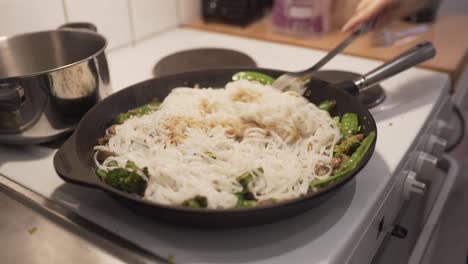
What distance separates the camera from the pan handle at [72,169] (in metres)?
0.58

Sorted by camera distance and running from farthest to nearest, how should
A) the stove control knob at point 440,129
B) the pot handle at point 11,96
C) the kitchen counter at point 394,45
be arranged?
the kitchen counter at point 394,45
the stove control knob at point 440,129
the pot handle at point 11,96

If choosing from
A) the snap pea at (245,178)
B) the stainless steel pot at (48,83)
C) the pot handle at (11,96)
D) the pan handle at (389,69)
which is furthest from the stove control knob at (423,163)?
the pot handle at (11,96)

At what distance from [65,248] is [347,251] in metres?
0.40

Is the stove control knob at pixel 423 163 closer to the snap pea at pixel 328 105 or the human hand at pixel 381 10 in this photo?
the snap pea at pixel 328 105

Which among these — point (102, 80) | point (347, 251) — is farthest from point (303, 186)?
point (102, 80)

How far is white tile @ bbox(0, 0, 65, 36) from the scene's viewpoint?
1.02 m

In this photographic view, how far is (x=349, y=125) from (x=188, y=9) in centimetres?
102

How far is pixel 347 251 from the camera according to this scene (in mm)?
591

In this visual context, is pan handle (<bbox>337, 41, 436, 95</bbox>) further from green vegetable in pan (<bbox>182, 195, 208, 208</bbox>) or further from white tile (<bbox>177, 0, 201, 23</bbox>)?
white tile (<bbox>177, 0, 201, 23</bbox>)

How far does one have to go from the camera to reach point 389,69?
0.91 m

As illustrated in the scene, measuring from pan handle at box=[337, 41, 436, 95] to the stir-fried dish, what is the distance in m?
0.07

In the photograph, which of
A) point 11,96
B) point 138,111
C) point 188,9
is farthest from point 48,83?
point 188,9

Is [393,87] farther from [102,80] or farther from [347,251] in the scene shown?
[102,80]

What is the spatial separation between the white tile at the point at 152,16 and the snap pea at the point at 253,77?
611mm
